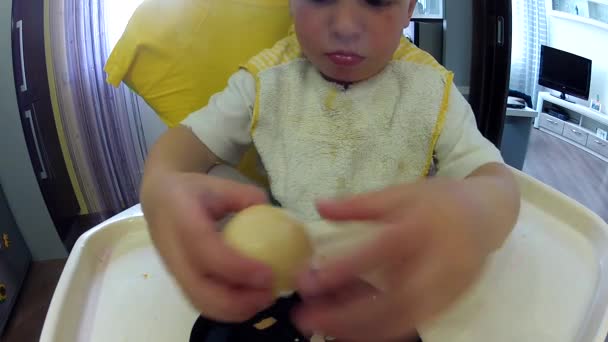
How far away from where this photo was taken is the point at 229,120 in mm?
616

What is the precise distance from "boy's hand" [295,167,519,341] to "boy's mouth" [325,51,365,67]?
28 cm

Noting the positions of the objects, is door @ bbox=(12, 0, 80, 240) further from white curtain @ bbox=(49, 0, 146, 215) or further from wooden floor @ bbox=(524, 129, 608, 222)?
wooden floor @ bbox=(524, 129, 608, 222)

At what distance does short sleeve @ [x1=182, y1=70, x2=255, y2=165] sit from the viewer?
600 mm

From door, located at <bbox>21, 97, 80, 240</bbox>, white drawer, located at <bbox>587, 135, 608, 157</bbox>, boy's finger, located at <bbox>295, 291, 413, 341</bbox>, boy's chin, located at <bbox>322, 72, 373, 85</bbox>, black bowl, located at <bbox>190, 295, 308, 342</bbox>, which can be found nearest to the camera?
boy's finger, located at <bbox>295, 291, 413, 341</bbox>

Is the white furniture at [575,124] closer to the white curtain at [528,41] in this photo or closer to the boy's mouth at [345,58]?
the white curtain at [528,41]

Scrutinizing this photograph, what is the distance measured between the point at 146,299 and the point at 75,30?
916 millimetres

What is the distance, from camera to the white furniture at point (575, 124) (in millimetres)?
2114

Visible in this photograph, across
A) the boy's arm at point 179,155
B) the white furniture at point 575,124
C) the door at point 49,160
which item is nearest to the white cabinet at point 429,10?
the boy's arm at point 179,155

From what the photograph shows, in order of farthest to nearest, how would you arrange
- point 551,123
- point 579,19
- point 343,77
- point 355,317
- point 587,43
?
point 551,123 → point 587,43 → point 579,19 → point 343,77 → point 355,317

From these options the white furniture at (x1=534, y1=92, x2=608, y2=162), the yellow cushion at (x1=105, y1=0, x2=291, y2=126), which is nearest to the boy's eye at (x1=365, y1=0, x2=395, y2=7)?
the yellow cushion at (x1=105, y1=0, x2=291, y2=126)

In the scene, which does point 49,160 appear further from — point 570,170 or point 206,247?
point 570,170

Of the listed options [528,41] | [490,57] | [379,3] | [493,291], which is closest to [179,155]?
[379,3]

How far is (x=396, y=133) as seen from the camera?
63 cm

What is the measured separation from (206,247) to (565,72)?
2308 mm
